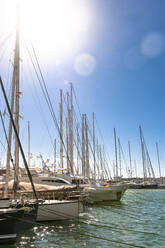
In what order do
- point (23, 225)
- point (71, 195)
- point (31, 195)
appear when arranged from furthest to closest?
1. point (71, 195)
2. point (31, 195)
3. point (23, 225)

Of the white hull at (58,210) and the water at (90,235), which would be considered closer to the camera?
the water at (90,235)

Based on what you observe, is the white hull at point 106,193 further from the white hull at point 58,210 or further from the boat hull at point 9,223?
the boat hull at point 9,223

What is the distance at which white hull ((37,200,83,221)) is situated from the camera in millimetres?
15344

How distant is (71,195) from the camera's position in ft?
65.0

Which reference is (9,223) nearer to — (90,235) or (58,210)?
(90,235)

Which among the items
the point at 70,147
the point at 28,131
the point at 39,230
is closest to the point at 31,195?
the point at 39,230

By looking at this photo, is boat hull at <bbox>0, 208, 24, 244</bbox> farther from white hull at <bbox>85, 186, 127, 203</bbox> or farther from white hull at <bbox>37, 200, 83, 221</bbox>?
white hull at <bbox>85, 186, 127, 203</bbox>

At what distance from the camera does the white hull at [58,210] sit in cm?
1534

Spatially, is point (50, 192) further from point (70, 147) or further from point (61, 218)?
point (70, 147)

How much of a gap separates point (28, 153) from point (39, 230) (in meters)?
38.0

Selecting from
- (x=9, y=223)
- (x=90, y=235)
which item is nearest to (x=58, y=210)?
(x=90, y=235)

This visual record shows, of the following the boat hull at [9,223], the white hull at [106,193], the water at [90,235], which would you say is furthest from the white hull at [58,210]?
Answer: the white hull at [106,193]

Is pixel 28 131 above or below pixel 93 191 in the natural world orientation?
above

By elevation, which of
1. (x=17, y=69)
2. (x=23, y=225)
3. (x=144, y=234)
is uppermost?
(x=17, y=69)
